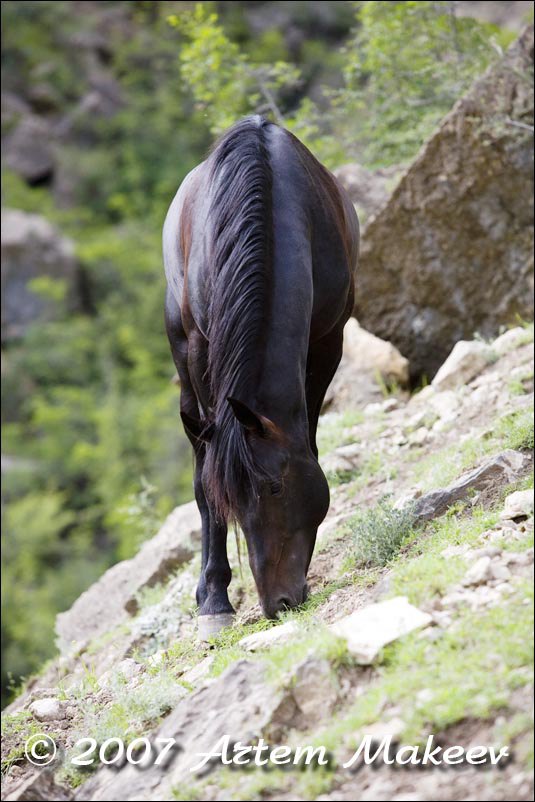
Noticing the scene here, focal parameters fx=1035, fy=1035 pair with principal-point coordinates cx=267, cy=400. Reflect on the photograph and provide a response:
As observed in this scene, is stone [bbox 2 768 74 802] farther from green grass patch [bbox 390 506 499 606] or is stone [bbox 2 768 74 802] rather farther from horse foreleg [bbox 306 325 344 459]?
horse foreleg [bbox 306 325 344 459]

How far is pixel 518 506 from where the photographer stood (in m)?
4.01

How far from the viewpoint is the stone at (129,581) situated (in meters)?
7.31

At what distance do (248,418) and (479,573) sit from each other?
44.7 inches

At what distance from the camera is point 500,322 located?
885 cm

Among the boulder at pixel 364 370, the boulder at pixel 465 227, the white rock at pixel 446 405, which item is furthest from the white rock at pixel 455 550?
the boulder at pixel 465 227

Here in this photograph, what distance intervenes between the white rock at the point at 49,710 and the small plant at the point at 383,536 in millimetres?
1490

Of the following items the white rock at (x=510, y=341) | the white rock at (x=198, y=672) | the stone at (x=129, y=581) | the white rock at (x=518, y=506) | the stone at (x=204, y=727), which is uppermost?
the white rock at (x=518, y=506)

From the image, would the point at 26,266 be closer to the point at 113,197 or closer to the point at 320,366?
the point at 113,197

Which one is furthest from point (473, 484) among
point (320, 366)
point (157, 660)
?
point (157, 660)

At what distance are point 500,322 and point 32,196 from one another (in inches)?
677

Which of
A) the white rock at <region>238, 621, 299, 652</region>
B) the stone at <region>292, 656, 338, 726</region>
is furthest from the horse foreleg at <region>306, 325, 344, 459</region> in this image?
the stone at <region>292, 656, 338, 726</region>

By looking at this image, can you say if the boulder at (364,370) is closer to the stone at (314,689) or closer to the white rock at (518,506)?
the white rock at (518,506)

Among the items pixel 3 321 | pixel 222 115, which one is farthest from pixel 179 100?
pixel 222 115

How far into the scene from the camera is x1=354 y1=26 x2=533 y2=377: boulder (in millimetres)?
8570
